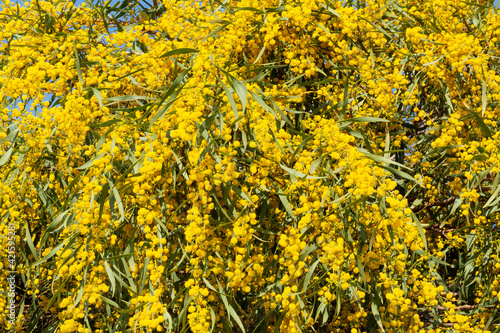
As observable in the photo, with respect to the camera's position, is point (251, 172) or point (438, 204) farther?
point (438, 204)

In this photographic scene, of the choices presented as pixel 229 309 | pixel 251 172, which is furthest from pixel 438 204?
pixel 229 309

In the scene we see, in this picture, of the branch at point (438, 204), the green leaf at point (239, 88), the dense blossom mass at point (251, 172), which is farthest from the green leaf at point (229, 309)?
the branch at point (438, 204)

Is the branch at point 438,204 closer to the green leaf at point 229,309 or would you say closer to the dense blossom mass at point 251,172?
the dense blossom mass at point 251,172

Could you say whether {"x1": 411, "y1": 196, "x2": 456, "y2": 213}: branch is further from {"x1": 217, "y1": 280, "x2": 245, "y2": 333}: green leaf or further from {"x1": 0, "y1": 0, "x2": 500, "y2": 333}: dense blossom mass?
{"x1": 217, "y1": 280, "x2": 245, "y2": 333}: green leaf

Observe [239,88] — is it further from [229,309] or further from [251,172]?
[229,309]

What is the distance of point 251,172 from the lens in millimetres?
1692

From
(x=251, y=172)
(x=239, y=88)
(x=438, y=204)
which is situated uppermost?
(x=239, y=88)

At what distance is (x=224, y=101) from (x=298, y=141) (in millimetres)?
355

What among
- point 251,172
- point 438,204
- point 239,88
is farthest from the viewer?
point 438,204

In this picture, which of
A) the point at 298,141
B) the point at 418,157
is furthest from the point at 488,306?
the point at 298,141

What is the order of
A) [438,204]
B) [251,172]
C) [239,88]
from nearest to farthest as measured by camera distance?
[239,88]
[251,172]
[438,204]

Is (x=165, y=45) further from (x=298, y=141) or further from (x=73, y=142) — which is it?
(x=298, y=141)

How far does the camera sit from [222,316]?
1.72 metres

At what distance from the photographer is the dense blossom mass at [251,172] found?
162cm
